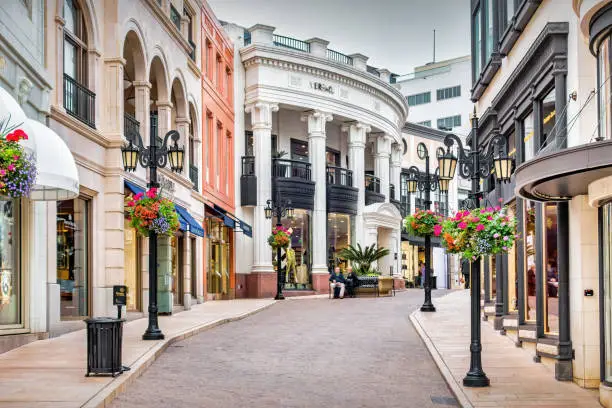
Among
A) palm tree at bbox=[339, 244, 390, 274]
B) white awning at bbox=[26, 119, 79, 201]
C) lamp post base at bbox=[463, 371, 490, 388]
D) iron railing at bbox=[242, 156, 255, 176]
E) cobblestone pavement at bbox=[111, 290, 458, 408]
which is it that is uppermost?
iron railing at bbox=[242, 156, 255, 176]

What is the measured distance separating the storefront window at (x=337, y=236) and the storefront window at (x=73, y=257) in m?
23.6

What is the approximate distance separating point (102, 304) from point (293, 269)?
805 inches

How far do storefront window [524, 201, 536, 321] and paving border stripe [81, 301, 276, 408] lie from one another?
672cm

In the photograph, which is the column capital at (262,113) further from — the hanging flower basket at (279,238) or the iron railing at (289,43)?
the hanging flower basket at (279,238)

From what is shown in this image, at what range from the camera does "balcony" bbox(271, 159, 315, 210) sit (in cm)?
4009

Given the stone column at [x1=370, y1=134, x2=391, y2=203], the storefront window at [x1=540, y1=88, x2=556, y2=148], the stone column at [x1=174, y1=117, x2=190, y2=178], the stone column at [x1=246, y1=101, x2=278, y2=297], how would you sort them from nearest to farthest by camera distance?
the storefront window at [x1=540, y1=88, x2=556, y2=148], the stone column at [x1=174, y1=117, x2=190, y2=178], the stone column at [x1=246, y1=101, x2=278, y2=297], the stone column at [x1=370, y1=134, x2=391, y2=203]

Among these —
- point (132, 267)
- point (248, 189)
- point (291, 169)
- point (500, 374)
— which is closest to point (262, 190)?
point (248, 189)

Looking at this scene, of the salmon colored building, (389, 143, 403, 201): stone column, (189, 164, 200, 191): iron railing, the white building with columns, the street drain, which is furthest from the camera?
Result: (389, 143, 403, 201): stone column

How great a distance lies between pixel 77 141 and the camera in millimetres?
18781

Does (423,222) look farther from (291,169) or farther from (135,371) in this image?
(135,371)

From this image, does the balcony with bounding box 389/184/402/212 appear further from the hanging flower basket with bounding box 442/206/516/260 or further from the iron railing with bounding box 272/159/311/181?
the hanging flower basket with bounding box 442/206/516/260

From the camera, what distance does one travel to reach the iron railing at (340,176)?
143 ft

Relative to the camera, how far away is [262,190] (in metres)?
39.6

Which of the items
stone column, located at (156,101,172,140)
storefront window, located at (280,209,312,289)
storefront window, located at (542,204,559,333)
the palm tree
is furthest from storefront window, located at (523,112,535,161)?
storefront window, located at (280,209,312,289)
